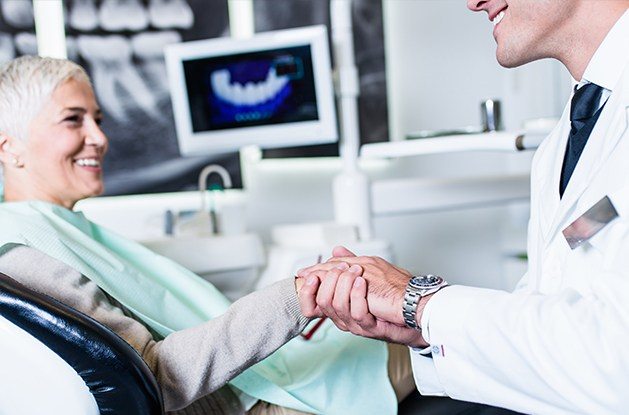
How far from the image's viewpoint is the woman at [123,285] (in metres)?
1.25

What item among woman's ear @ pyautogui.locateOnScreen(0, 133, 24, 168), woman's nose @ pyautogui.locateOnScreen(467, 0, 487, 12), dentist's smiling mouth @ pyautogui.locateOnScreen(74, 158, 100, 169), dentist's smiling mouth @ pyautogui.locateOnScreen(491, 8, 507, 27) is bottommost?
dentist's smiling mouth @ pyautogui.locateOnScreen(74, 158, 100, 169)

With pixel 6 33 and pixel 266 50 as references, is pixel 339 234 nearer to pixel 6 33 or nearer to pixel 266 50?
pixel 266 50

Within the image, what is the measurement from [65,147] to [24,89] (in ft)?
0.47

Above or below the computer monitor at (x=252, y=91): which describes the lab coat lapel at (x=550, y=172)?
below

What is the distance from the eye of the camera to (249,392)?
4.65 ft

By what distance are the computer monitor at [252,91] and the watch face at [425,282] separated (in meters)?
1.31

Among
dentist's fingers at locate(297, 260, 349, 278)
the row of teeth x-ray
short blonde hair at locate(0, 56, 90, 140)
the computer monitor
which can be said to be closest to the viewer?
dentist's fingers at locate(297, 260, 349, 278)

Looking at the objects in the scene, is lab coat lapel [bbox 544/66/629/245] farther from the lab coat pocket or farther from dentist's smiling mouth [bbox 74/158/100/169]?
dentist's smiling mouth [bbox 74/158/100/169]

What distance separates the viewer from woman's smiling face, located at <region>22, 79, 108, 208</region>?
166 cm

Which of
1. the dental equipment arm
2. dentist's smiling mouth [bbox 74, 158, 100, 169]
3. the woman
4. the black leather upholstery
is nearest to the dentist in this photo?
the woman

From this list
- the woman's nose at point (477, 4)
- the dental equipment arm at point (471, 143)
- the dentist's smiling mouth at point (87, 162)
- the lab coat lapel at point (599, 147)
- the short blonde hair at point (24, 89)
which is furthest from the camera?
the dental equipment arm at point (471, 143)

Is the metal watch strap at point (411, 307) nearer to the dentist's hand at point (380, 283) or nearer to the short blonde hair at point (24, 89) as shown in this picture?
the dentist's hand at point (380, 283)

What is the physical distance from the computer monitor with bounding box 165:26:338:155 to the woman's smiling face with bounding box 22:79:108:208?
0.76m

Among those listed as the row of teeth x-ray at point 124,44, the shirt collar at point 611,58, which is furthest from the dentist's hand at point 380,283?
the row of teeth x-ray at point 124,44
